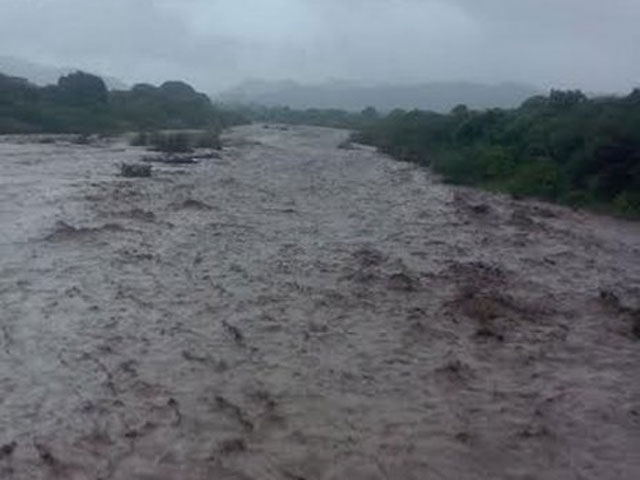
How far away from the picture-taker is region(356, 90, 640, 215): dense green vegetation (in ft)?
83.4

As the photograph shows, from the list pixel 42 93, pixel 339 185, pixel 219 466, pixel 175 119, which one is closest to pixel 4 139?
pixel 42 93

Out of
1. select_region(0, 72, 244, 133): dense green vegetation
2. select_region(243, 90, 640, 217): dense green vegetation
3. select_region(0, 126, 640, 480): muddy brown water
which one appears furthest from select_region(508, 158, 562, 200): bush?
select_region(0, 72, 244, 133): dense green vegetation

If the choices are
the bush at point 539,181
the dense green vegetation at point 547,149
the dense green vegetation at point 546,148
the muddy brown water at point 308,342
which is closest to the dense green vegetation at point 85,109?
the dense green vegetation at point 546,148

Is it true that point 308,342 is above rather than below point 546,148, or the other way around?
below

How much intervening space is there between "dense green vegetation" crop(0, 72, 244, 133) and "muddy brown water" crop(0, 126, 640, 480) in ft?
72.2

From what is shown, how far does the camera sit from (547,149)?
99.7 ft

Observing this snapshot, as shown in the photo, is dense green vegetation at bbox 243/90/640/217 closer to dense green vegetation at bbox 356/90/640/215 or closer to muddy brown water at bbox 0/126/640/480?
dense green vegetation at bbox 356/90/640/215

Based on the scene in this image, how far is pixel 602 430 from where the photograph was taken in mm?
9375

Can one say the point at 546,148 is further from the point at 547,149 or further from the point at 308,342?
the point at 308,342

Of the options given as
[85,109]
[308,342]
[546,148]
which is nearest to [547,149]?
[546,148]

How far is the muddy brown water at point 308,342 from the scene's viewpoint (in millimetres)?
8586

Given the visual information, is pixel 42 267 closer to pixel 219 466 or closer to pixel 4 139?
pixel 219 466

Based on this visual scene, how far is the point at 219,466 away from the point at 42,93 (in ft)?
139

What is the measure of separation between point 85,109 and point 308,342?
38167 millimetres
